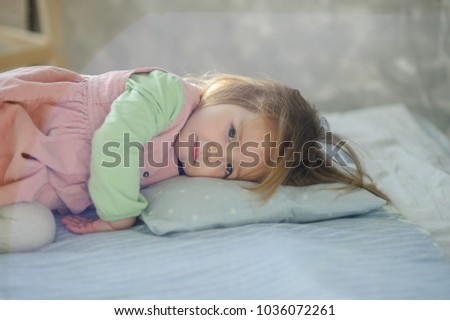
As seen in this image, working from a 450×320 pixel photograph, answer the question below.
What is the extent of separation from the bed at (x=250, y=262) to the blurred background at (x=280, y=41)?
304 millimetres

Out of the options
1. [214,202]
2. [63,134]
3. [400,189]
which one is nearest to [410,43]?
[400,189]

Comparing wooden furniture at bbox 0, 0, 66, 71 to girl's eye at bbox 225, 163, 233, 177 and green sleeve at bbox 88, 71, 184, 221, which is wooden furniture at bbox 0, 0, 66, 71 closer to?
green sleeve at bbox 88, 71, 184, 221

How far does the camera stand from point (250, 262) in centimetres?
76

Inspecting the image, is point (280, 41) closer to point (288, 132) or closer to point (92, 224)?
point (288, 132)

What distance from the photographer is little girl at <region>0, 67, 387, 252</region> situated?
0.84 meters

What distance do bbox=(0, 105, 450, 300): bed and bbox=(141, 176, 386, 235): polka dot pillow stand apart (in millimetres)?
14

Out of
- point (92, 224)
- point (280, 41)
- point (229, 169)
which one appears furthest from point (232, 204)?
point (280, 41)

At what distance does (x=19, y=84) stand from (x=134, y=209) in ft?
0.88

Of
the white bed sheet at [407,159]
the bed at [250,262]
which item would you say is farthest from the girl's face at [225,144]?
the white bed sheet at [407,159]

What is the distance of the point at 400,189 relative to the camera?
1.04m

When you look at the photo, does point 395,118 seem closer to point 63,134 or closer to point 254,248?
point 254,248

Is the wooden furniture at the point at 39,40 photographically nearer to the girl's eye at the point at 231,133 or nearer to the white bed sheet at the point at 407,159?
the girl's eye at the point at 231,133

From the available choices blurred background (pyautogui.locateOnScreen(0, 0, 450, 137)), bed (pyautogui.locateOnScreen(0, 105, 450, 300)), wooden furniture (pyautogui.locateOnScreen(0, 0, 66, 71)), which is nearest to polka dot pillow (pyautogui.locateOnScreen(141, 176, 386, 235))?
bed (pyautogui.locateOnScreen(0, 105, 450, 300))
